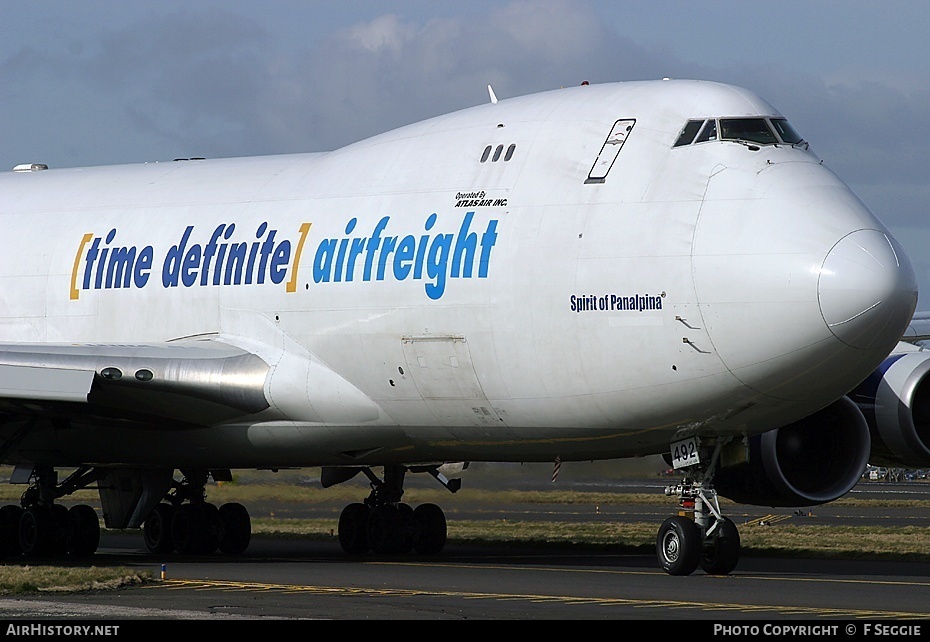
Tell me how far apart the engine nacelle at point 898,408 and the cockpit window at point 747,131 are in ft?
16.0

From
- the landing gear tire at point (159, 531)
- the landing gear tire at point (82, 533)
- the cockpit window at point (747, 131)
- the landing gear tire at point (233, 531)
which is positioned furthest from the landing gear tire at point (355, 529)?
the cockpit window at point (747, 131)

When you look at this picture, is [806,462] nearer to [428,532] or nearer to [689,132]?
[689,132]

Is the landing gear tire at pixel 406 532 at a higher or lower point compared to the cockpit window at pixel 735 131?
lower

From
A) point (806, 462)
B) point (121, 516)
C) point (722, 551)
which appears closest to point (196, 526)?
point (121, 516)

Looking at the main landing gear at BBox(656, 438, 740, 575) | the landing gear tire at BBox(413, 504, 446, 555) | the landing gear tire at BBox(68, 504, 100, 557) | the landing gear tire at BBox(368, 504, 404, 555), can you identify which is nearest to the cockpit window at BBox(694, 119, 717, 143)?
the main landing gear at BBox(656, 438, 740, 575)

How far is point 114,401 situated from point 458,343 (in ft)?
17.3

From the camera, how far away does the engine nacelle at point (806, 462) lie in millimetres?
21469

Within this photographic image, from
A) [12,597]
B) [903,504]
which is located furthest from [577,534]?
[903,504]

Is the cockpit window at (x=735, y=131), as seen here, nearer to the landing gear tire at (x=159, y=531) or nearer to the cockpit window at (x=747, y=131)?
the cockpit window at (x=747, y=131)

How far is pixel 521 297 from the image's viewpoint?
752 inches

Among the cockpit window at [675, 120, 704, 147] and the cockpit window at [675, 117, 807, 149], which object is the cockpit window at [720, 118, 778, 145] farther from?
the cockpit window at [675, 120, 704, 147]

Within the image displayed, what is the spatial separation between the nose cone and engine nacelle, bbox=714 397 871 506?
4501 millimetres

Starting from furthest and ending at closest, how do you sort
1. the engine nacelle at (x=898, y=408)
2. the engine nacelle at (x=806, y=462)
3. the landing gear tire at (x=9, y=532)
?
the landing gear tire at (x=9, y=532) < the engine nacelle at (x=898, y=408) < the engine nacelle at (x=806, y=462)

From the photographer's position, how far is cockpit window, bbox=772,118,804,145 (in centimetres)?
1898
